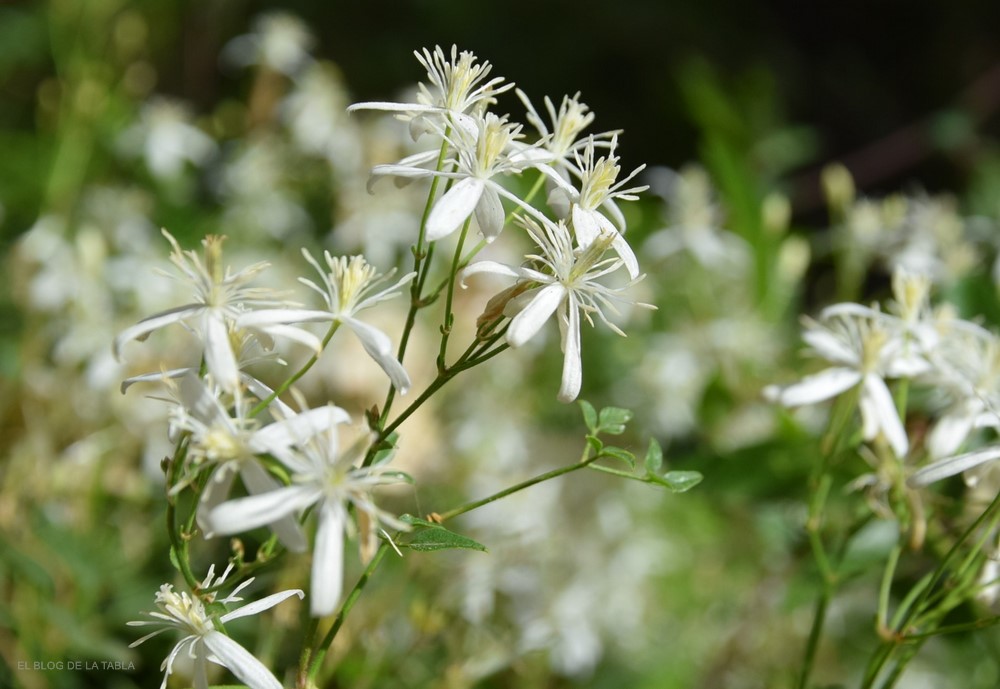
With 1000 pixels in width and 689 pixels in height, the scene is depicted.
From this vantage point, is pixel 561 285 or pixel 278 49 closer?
pixel 561 285

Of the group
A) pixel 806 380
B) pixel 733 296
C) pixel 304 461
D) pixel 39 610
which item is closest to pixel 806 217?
pixel 733 296

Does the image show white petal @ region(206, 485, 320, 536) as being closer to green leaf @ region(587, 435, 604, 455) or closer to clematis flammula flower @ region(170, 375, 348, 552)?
clematis flammula flower @ region(170, 375, 348, 552)

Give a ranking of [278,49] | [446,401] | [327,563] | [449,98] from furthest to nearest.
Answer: [278,49] < [446,401] < [449,98] < [327,563]

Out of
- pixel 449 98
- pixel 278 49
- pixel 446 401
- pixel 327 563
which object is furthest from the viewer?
pixel 278 49

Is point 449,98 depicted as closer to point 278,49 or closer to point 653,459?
point 653,459

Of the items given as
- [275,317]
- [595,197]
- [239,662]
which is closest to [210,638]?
[239,662]

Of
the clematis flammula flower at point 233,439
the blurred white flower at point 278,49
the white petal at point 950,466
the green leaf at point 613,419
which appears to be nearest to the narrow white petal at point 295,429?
the clematis flammula flower at point 233,439

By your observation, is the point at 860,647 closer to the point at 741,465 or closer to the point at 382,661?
the point at 741,465
